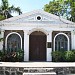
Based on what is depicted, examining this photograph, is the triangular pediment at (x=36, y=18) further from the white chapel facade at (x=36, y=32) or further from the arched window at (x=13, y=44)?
the arched window at (x=13, y=44)

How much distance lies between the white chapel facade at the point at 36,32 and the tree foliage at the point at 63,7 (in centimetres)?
793

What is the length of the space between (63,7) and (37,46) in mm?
12366

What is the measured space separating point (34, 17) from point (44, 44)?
9.66 ft

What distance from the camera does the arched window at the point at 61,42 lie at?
2183 cm

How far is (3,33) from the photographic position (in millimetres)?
21562

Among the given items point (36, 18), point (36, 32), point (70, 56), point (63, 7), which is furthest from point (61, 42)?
point (63, 7)

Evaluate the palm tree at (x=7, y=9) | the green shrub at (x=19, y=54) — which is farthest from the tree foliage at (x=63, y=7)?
the green shrub at (x=19, y=54)

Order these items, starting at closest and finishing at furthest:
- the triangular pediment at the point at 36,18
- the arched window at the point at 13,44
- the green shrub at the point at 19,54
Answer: the green shrub at the point at 19,54, the triangular pediment at the point at 36,18, the arched window at the point at 13,44

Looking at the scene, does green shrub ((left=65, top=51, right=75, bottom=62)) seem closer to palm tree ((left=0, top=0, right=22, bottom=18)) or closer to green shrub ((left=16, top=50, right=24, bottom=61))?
green shrub ((left=16, top=50, right=24, bottom=61))

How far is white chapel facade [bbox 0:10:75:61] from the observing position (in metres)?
21.4

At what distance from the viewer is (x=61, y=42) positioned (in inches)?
863

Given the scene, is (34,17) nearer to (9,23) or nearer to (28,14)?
(28,14)

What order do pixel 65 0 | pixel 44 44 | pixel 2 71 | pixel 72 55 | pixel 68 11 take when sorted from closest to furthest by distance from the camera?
pixel 2 71 < pixel 72 55 < pixel 44 44 < pixel 65 0 < pixel 68 11

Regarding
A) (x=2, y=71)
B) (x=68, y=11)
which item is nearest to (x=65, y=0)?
(x=68, y=11)
